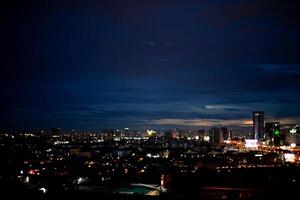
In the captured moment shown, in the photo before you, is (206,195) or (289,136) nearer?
(206,195)

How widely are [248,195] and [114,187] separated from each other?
786 centimetres

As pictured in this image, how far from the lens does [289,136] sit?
91188 millimetres

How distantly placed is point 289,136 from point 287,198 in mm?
75802

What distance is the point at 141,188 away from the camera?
23766mm

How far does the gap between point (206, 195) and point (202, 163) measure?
2313 centimetres

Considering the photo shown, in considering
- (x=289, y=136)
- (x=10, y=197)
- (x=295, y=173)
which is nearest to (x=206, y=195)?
(x=10, y=197)

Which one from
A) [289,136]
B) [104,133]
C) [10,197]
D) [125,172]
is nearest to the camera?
[10,197]

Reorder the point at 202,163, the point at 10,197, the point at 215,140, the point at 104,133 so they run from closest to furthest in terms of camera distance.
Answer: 1. the point at 10,197
2. the point at 202,163
3. the point at 215,140
4. the point at 104,133

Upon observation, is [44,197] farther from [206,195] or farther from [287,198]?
[287,198]

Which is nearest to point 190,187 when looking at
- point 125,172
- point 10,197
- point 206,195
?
point 206,195

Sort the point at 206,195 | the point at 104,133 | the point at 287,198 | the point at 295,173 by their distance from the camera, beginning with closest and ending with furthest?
the point at 287,198, the point at 206,195, the point at 295,173, the point at 104,133

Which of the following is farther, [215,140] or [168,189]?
[215,140]

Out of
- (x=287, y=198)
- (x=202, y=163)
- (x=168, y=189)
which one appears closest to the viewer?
(x=287, y=198)

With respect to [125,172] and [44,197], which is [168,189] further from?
[125,172]
